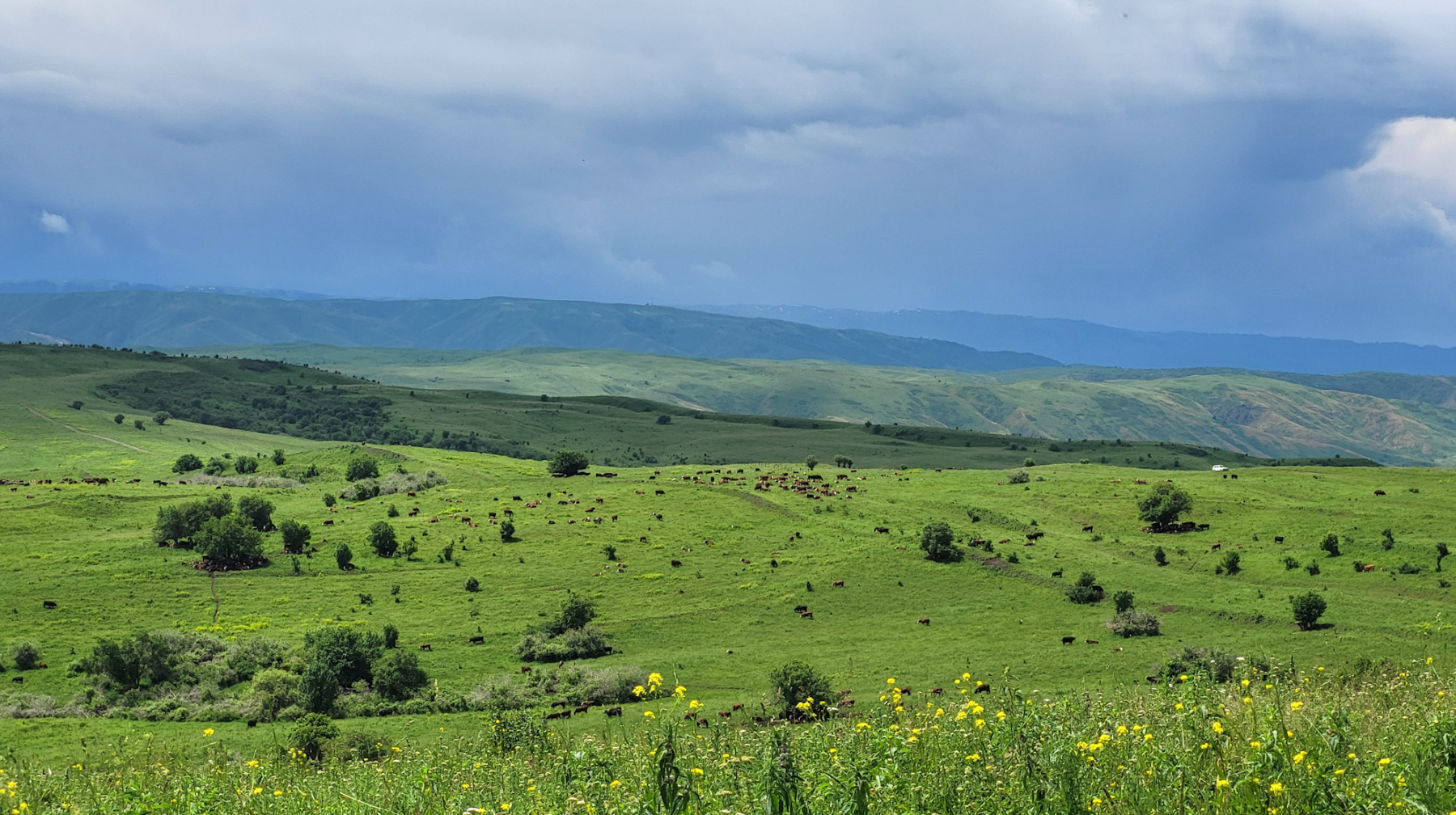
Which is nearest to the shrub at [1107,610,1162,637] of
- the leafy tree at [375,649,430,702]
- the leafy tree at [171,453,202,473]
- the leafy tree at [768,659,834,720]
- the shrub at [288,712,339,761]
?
the leafy tree at [768,659,834,720]

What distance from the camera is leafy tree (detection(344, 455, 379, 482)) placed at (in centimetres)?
11869

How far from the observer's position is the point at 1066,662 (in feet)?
170

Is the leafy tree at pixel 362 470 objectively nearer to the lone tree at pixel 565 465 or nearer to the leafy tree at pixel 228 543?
the lone tree at pixel 565 465

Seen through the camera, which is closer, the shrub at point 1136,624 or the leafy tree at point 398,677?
the leafy tree at point 398,677

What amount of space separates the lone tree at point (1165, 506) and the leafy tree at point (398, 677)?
6389 centimetres

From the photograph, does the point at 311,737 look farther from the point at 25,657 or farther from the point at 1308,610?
the point at 1308,610

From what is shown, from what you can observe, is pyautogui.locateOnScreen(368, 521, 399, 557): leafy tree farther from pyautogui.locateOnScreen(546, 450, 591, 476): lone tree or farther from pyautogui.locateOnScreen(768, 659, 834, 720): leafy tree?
pyautogui.locateOnScreen(768, 659, 834, 720): leafy tree

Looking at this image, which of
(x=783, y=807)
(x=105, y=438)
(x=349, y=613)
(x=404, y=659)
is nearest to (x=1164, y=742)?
(x=783, y=807)

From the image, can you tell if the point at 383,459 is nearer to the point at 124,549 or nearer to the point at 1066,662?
the point at 124,549

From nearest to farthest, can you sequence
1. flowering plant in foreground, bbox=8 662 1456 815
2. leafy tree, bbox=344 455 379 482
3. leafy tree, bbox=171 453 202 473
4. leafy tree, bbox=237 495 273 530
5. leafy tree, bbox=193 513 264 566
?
flowering plant in foreground, bbox=8 662 1456 815
leafy tree, bbox=193 513 264 566
leafy tree, bbox=237 495 273 530
leafy tree, bbox=344 455 379 482
leafy tree, bbox=171 453 202 473

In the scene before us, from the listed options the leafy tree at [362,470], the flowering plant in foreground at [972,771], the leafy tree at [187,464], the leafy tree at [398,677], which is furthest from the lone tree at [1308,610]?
the leafy tree at [187,464]

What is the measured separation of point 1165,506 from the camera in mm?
84875

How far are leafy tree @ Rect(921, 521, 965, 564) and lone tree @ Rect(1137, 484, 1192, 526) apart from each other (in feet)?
67.1

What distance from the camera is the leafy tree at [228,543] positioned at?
252 feet
